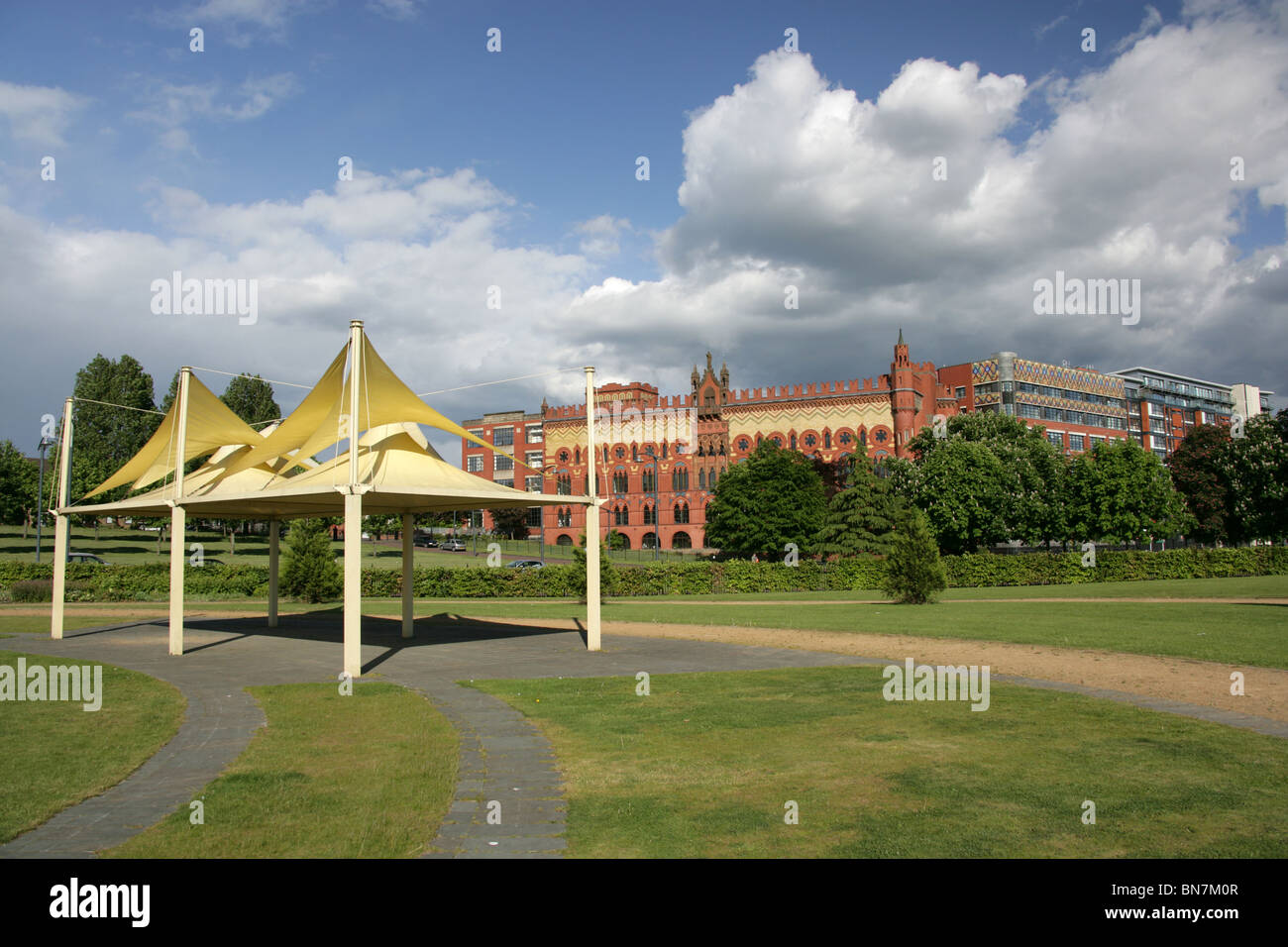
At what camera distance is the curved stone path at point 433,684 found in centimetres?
670

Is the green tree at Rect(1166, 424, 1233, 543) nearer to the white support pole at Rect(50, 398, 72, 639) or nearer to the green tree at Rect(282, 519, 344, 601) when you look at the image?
the green tree at Rect(282, 519, 344, 601)

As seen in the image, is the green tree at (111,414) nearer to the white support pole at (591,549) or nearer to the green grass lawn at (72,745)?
the white support pole at (591,549)

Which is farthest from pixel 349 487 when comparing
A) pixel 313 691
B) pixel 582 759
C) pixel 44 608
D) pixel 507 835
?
pixel 44 608

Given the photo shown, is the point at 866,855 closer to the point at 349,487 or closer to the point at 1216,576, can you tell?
the point at 349,487

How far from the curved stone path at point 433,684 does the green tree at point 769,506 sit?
41.6 meters

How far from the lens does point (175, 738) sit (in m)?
10.2

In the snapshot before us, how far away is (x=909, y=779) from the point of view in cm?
789

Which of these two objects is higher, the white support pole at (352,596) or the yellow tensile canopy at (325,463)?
the yellow tensile canopy at (325,463)

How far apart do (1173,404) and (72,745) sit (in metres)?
154

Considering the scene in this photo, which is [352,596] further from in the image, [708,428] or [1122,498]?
[708,428]

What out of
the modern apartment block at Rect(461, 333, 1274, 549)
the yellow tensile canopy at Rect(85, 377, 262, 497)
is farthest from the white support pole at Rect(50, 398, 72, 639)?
the modern apartment block at Rect(461, 333, 1274, 549)

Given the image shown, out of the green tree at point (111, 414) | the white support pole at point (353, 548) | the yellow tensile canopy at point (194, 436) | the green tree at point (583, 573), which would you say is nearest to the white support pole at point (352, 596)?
the white support pole at point (353, 548)
